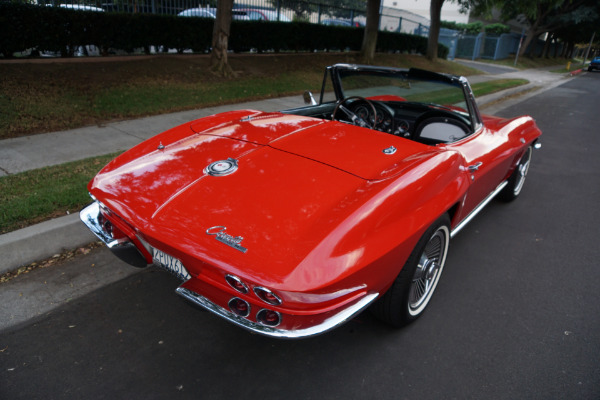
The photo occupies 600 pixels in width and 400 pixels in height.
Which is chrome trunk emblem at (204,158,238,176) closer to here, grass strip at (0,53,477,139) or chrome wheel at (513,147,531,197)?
chrome wheel at (513,147,531,197)

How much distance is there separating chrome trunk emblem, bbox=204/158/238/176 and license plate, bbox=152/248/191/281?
21.0 inches

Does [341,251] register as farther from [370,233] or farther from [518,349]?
[518,349]

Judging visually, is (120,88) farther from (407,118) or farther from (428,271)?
(428,271)

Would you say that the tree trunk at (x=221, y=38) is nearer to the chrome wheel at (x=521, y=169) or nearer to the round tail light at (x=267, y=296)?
the chrome wheel at (x=521, y=169)

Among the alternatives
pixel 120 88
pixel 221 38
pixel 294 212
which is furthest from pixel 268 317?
pixel 221 38

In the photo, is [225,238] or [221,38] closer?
[225,238]

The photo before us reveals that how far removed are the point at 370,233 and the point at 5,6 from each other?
8.24 m

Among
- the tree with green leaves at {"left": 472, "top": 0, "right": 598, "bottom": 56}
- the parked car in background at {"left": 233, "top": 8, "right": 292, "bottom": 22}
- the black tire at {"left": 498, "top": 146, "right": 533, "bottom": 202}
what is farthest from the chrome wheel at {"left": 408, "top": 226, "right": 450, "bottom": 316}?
the tree with green leaves at {"left": 472, "top": 0, "right": 598, "bottom": 56}

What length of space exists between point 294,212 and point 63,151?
411 cm

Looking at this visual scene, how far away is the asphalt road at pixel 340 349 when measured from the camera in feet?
6.65

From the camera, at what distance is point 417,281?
96.0 inches

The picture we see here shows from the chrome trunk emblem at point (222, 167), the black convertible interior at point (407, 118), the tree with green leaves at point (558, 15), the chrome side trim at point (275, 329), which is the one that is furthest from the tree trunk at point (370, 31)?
the tree with green leaves at point (558, 15)

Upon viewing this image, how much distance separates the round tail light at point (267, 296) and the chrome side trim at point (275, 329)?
5.1 inches

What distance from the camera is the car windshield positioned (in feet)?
11.0
